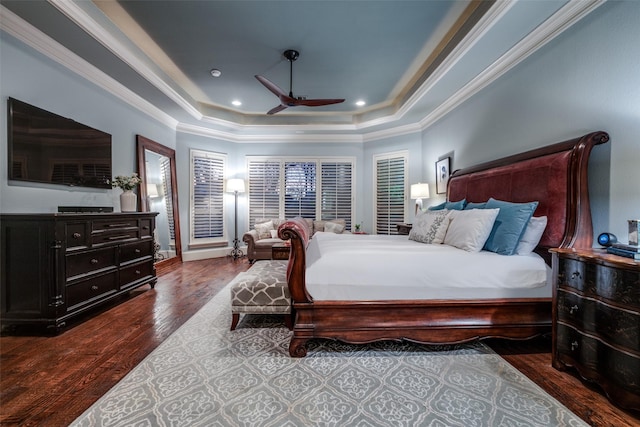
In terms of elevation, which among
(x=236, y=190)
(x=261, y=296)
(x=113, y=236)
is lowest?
(x=261, y=296)

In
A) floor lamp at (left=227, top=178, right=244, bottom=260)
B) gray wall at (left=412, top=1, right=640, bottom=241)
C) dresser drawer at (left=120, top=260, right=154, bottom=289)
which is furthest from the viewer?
floor lamp at (left=227, top=178, right=244, bottom=260)

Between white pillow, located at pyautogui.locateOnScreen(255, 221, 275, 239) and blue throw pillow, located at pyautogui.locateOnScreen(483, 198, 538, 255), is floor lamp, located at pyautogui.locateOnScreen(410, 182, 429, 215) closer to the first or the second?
blue throw pillow, located at pyautogui.locateOnScreen(483, 198, 538, 255)

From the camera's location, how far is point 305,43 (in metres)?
3.16

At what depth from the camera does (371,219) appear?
237 inches

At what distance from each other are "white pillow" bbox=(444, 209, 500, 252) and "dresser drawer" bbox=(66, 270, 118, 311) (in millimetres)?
3547

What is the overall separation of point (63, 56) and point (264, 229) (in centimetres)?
374

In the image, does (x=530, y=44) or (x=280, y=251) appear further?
(x=280, y=251)

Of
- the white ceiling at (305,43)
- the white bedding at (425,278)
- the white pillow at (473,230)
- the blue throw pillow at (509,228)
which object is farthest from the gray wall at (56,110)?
the blue throw pillow at (509,228)

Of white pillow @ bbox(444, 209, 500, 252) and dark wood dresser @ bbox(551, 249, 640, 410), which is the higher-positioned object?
white pillow @ bbox(444, 209, 500, 252)

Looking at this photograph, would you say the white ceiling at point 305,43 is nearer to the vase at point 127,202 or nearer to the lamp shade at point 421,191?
the lamp shade at point 421,191

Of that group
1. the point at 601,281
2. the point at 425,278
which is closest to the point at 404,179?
the point at 425,278

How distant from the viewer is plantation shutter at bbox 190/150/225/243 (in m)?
5.59

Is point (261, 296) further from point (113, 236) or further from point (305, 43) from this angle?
point (305, 43)

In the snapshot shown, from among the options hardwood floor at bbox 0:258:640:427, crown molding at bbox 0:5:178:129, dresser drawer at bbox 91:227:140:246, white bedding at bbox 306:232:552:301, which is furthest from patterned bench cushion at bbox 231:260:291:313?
crown molding at bbox 0:5:178:129
